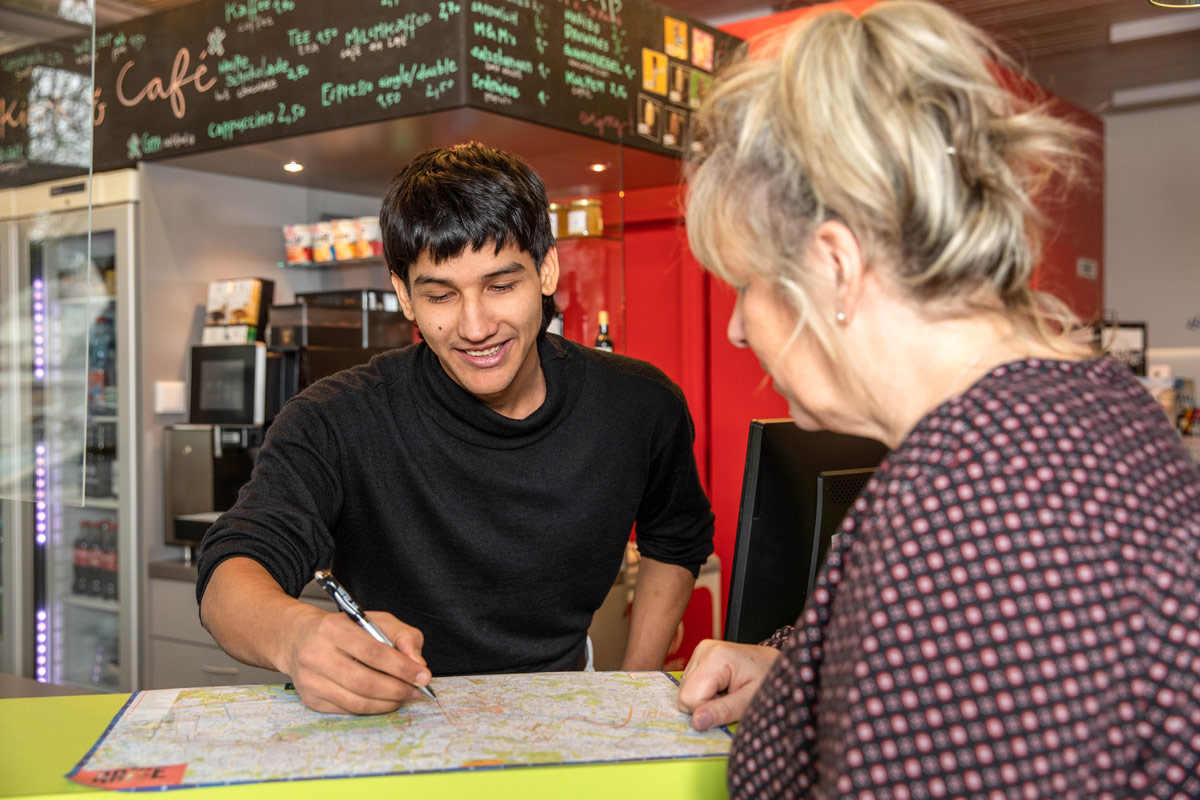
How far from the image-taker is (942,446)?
2.45 ft

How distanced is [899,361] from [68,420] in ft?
4.67

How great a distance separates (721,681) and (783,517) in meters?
0.30

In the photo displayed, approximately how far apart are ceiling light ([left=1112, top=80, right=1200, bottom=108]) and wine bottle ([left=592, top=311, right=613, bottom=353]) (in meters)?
5.56

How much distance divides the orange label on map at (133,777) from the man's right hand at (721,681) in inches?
21.0

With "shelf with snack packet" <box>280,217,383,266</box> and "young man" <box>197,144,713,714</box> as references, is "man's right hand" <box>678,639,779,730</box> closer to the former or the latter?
"young man" <box>197,144,713,714</box>

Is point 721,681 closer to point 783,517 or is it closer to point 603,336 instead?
point 783,517

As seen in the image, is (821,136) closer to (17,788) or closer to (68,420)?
(17,788)

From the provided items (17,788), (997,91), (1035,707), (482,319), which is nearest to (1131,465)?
(1035,707)

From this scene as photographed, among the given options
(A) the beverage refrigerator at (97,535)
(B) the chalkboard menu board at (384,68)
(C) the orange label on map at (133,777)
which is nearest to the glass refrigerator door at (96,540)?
(A) the beverage refrigerator at (97,535)

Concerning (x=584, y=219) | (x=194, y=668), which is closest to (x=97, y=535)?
(x=194, y=668)

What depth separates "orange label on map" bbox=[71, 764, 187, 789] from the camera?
94 centimetres

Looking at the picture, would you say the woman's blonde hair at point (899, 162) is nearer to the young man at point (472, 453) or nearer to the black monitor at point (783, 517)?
the black monitor at point (783, 517)

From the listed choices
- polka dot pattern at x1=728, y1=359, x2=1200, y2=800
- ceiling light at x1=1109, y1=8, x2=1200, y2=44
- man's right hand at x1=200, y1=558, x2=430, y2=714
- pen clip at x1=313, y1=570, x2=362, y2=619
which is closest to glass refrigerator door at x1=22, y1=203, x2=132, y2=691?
man's right hand at x1=200, y1=558, x2=430, y2=714

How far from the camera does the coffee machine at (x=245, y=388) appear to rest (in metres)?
3.75
